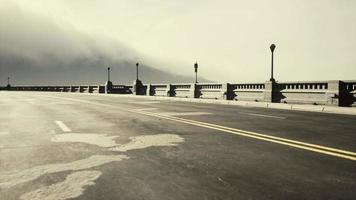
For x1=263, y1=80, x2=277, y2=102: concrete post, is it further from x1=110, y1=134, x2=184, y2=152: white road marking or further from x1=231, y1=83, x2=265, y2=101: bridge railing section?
x1=110, y1=134, x2=184, y2=152: white road marking

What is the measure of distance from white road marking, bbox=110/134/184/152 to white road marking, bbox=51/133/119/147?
403mm

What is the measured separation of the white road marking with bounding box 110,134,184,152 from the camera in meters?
7.46

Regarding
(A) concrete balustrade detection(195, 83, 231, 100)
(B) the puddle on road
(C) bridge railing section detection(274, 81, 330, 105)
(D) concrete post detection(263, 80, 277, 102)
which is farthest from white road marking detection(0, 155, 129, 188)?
(A) concrete balustrade detection(195, 83, 231, 100)

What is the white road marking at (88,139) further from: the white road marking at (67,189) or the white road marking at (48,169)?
the white road marking at (67,189)

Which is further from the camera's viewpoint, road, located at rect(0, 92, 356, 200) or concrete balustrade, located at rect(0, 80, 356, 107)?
concrete balustrade, located at rect(0, 80, 356, 107)

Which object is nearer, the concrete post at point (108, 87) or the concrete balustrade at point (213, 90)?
the concrete balustrade at point (213, 90)

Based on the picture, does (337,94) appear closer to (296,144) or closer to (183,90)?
(296,144)

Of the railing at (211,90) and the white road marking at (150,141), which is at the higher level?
the railing at (211,90)

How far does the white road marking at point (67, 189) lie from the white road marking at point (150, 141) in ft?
6.48

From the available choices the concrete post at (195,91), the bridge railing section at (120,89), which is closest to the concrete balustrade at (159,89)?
the concrete post at (195,91)

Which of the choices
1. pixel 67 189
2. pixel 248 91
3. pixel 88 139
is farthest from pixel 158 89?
pixel 67 189

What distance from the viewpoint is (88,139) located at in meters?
8.55

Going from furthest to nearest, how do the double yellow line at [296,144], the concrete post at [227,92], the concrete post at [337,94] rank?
the concrete post at [227,92] → the concrete post at [337,94] → the double yellow line at [296,144]

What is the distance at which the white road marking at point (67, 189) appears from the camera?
4.34 m
